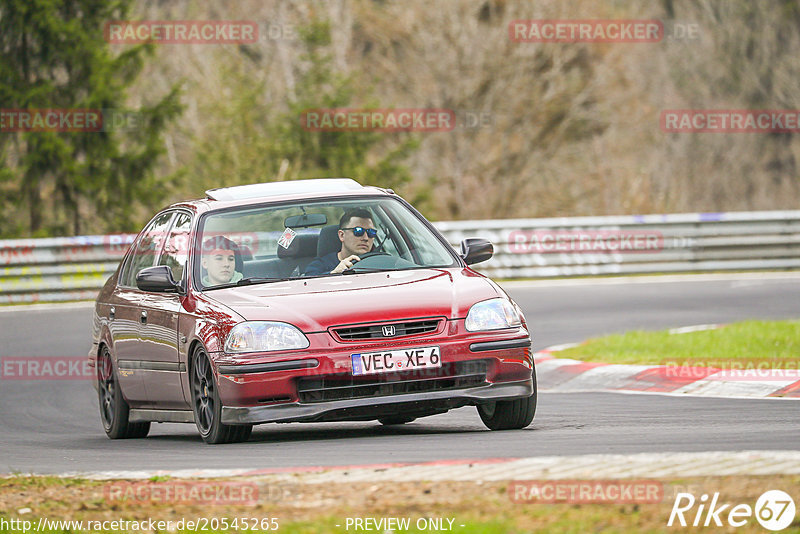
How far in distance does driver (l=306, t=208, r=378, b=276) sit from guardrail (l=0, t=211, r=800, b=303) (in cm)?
1498

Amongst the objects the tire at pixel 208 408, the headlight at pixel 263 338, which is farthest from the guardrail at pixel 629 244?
the headlight at pixel 263 338

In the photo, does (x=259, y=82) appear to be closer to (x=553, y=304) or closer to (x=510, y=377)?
(x=553, y=304)

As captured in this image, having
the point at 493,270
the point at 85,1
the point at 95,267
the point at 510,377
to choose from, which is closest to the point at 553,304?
the point at 493,270

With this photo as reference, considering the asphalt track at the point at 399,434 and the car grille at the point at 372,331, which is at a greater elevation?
the car grille at the point at 372,331

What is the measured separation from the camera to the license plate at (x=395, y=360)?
8.09m

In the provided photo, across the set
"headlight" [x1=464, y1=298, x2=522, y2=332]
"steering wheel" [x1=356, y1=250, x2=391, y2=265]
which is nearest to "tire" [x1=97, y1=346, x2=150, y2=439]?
"steering wheel" [x1=356, y1=250, x2=391, y2=265]

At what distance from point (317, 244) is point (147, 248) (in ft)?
5.39

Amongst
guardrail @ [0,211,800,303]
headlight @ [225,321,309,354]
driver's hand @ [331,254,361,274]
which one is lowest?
guardrail @ [0,211,800,303]

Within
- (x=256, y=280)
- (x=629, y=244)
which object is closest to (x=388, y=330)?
(x=256, y=280)

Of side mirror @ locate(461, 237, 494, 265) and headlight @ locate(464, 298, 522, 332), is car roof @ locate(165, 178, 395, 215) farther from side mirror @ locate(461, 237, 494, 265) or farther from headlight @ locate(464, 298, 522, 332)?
headlight @ locate(464, 298, 522, 332)

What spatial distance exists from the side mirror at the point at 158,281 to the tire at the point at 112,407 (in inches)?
52.5

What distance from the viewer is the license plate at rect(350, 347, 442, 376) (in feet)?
26.6

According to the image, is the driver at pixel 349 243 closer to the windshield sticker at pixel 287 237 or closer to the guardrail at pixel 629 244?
the windshield sticker at pixel 287 237

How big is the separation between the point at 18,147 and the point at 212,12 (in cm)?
1696
